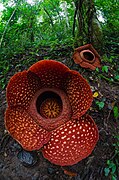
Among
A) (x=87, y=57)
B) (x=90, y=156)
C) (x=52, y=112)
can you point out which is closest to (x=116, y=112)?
(x=90, y=156)

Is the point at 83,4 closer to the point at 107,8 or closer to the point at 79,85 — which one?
the point at 107,8

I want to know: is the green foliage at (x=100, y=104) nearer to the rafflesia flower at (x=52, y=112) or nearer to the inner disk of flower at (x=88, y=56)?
the rafflesia flower at (x=52, y=112)

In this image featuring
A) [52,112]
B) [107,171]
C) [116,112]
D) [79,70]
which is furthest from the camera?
[79,70]

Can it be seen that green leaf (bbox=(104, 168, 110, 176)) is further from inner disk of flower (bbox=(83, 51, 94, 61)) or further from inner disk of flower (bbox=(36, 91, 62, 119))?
inner disk of flower (bbox=(83, 51, 94, 61))

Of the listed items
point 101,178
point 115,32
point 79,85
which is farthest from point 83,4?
point 101,178

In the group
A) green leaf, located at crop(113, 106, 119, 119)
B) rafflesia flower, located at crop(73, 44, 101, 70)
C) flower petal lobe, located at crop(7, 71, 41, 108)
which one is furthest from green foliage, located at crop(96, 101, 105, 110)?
flower petal lobe, located at crop(7, 71, 41, 108)

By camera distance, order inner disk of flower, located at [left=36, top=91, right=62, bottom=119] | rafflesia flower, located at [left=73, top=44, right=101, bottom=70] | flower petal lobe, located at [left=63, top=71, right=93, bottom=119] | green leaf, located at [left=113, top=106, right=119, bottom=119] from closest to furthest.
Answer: flower petal lobe, located at [left=63, top=71, right=93, bottom=119] → inner disk of flower, located at [left=36, top=91, right=62, bottom=119] → green leaf, located at [left=113, top=106, right=119, bottom=119] → rafflesia flower, located at [left=73, top=44, right=101, bottom=70]

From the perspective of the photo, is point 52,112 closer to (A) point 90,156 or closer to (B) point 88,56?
(A) point 90,156
